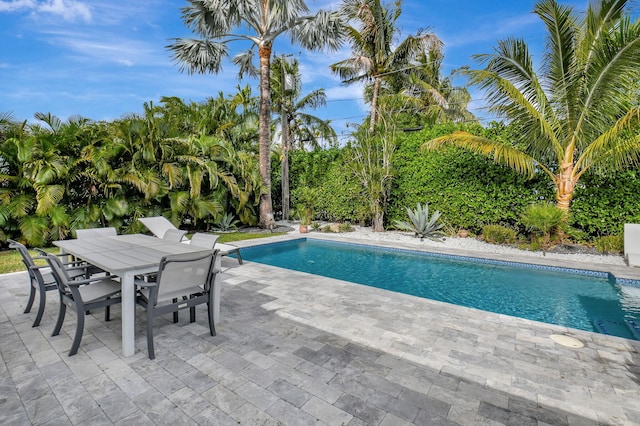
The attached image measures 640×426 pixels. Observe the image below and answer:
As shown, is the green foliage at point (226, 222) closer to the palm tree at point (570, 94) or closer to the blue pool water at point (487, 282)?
the blue pool water at point (487, 282)

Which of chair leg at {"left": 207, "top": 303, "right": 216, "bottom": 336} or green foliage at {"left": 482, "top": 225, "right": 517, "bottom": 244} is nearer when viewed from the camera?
chair leg at {"left": 207, "top": 303, "right": 216, "bottom": 336}

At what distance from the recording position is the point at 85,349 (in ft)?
10.2

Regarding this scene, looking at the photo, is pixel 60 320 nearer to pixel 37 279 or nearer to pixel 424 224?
pixel 37 279

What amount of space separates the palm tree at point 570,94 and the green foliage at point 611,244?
1.19 metres

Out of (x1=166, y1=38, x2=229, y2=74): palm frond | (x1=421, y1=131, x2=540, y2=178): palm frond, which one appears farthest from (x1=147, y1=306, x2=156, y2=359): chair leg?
(x1=166, y1=38, x2=229, y2=74): palm frond

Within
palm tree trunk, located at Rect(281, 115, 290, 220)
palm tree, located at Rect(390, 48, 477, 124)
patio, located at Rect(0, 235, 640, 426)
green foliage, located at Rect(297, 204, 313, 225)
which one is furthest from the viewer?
palm tree, located at Rect(390, 48, 477, 124)

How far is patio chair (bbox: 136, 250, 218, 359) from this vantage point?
117 inches

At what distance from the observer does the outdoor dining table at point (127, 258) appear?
118 inches

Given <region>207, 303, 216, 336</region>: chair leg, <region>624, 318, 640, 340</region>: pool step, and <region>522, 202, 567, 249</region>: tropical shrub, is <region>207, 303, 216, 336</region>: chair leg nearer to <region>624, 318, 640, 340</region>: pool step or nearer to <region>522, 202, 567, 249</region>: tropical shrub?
<region>624, 318, 640, 340</region>: pool step

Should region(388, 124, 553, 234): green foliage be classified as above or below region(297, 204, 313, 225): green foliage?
above

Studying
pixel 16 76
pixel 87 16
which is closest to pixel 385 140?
pixel 87 16

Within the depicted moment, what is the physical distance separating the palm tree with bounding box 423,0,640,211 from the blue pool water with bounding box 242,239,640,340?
301 cm

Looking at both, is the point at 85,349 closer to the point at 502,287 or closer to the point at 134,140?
the point at 502,287

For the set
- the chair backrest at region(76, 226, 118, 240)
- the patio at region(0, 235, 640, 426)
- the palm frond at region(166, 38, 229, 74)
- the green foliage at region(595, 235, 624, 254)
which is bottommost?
the patio at region(0, 235, 640, 426)
